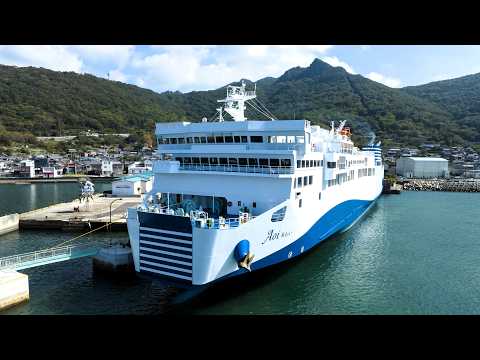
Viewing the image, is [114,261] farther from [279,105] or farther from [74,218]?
[279,105]

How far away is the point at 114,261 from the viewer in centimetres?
1477

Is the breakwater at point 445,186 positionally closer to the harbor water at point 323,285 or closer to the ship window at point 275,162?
the harbor water at point 323,285

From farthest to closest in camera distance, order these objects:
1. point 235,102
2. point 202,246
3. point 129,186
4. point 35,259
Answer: point 129,186, point 235,102, point 35,259, point 202,246

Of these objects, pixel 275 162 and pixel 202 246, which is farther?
pixel 275 162

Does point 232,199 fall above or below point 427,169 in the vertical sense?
below

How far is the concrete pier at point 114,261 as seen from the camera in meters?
14.8

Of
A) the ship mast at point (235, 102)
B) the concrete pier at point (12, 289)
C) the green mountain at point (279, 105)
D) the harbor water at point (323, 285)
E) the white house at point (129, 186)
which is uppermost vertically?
the green mountain at point (279, 105)

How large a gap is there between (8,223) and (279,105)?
121465 millimetres

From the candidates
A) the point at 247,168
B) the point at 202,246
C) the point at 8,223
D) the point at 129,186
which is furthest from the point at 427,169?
the point at 202,246

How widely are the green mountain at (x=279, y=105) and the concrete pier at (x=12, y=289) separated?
8452 cm

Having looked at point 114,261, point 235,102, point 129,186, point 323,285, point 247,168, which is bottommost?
point 323,285

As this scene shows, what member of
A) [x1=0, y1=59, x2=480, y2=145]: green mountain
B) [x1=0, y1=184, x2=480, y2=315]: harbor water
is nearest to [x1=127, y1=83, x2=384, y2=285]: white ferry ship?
[x1=0, y1=184, x2=480, y2=315]: harbor water

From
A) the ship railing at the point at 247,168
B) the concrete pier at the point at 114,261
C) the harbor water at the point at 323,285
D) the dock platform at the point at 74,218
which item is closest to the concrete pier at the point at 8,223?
the dock platform at the point at 74,218
